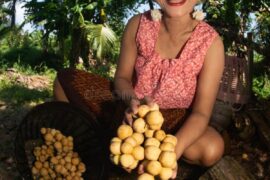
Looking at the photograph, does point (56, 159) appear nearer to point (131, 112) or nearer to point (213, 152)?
point (131, 112)

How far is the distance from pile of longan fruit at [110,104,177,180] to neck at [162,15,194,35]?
2.56ft

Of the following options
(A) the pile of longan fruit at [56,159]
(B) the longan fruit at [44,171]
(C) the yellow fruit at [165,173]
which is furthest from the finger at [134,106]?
(B) the longan fruit at [44,171]

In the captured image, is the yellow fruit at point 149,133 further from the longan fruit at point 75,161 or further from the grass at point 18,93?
the grass at point 18,93

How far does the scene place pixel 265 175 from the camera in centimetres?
333

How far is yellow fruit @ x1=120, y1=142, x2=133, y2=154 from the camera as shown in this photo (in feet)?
5.68

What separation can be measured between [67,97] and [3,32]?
30.6 feet

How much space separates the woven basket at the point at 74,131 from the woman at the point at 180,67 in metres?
0.30

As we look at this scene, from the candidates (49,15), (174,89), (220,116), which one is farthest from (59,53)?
(174,89)

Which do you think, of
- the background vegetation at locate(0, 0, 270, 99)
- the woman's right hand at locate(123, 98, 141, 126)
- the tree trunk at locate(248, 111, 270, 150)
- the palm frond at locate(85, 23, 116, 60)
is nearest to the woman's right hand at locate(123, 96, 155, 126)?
the woman's right hand at locate(123, 98, 141, 126)

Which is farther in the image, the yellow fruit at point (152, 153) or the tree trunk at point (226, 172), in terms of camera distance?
the tree trunk at point (226, 172)

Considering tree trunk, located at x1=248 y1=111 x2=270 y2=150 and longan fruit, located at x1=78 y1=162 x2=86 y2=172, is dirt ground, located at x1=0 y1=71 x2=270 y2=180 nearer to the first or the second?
tree trunk, located at x1=248 y1=111 x2=270 y2=150

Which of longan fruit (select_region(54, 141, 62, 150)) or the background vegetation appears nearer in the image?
longan fruit (select_region(54, 141, 62, 150))

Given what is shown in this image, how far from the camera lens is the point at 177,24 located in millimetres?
2492

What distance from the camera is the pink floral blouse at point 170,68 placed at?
8.14ft
